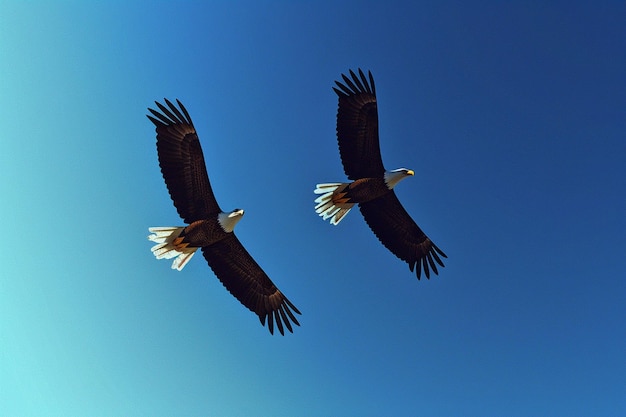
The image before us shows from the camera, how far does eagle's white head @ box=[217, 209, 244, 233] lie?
10188 millimetres

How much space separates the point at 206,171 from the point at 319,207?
264 centimetres

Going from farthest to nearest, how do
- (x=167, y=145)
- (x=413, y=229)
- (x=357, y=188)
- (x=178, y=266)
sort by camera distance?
(x=413, y=229) < (x=357, y=188) < (x=178, y=266) < (x=167, y=145)

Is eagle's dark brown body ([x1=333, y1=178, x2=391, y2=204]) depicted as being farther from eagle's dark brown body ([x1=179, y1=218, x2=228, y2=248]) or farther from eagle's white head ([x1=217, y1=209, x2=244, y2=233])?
eagle's dark brown body ([x1=179, y1=218, x2=228, y2=248])

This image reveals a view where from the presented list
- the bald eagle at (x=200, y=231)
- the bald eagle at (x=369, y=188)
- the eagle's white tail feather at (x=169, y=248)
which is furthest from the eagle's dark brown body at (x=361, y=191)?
the eagle's white tail feather at (x=169, y=248)

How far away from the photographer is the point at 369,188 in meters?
11.3

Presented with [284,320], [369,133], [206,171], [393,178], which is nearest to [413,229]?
[393,178]

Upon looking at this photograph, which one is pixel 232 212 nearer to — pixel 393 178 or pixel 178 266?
pixel 178 266

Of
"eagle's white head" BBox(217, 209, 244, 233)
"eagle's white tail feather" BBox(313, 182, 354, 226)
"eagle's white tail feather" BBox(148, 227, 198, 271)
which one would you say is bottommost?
"eagle's white tail feather" BBox(148, 227, 198, 271)

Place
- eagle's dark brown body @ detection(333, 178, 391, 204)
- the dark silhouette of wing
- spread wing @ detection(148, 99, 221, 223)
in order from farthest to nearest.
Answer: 1. eagle's dark brown body @ detection(333, 178, 391, 204)
2. the dark silhouette of wing
3. spread wing @ detection(148, 99, 221, 223)

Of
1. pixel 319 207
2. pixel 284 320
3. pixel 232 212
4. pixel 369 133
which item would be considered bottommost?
pixel 284 320

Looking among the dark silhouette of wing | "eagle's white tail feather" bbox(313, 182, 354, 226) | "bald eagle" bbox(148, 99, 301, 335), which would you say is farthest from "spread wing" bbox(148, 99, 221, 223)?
"eagle's white tail feather" bbox(313, 182, 354, 226)

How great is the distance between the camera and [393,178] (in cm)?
1134

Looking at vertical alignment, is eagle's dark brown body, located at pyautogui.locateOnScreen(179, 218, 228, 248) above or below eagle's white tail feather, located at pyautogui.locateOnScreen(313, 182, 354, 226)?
below

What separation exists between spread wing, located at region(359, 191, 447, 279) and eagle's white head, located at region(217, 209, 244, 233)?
2.80m
